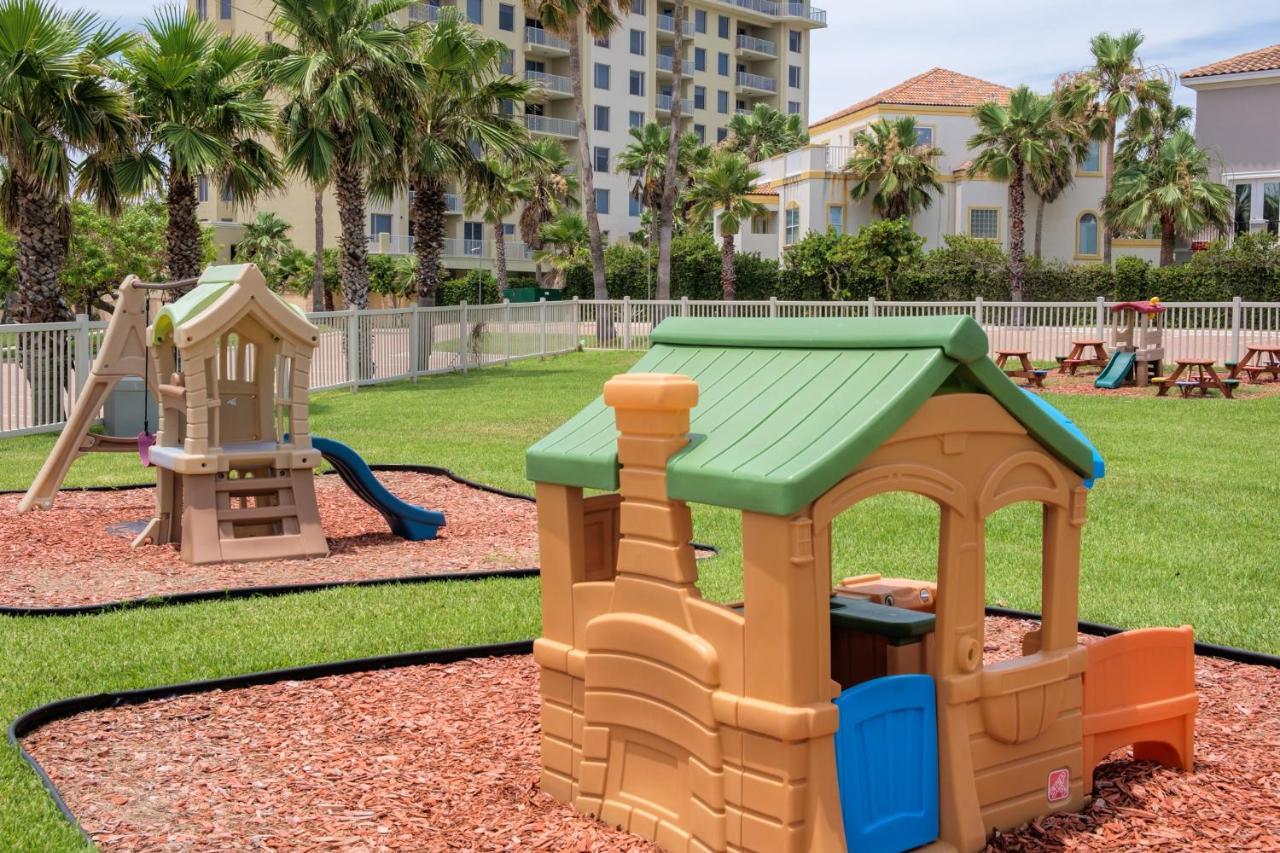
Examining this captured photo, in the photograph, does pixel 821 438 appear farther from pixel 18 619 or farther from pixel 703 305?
pixel 703 305

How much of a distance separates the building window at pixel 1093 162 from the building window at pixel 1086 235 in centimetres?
181

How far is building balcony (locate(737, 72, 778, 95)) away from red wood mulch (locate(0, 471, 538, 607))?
7316cm

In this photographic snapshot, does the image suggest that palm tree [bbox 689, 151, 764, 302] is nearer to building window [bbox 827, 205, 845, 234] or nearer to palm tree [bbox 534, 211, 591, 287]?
building window [bbox 827, 205, 845, 234]

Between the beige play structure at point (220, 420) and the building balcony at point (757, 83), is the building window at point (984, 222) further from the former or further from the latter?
the beige play structure at point (220, 420)

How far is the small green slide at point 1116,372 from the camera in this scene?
23.0 meters

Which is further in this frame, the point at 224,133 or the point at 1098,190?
the point at 1098,190

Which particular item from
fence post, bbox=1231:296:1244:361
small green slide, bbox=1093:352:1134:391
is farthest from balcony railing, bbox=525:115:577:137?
small green slide, bbox=1093:352:1134:391

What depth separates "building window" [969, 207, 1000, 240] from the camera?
172ft

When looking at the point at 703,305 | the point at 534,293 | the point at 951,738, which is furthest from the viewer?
the point at 534,293

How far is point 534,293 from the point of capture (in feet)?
168

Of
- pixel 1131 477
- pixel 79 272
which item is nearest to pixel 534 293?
pixel 79 272

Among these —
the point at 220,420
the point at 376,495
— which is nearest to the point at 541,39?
the point at 220,420

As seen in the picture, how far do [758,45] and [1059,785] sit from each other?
82223 mm

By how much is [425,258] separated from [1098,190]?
1333 inches
